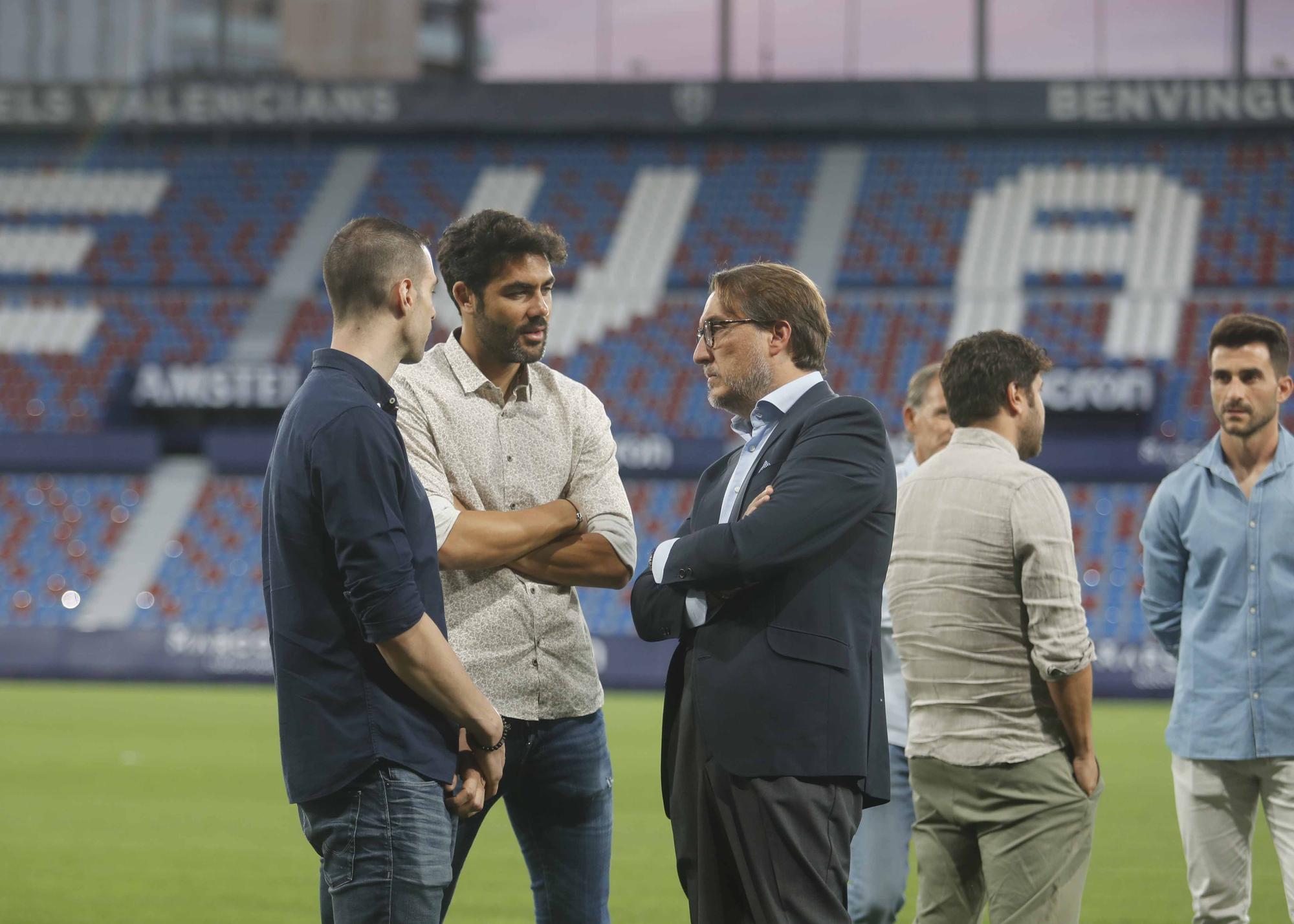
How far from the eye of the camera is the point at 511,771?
378 cm

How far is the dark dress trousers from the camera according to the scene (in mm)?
3256

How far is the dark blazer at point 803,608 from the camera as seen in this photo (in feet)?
10.7

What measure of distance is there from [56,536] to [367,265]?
22235mm

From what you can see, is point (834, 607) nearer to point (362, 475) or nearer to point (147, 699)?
point (362, 475)

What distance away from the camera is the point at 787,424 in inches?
138

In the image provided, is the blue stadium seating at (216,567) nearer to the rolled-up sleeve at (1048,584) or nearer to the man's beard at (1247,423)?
the man's beard at (1247,423)

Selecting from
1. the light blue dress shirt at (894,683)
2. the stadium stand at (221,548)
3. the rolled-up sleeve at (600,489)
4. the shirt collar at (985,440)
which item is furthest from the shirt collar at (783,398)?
the stadium stand at (221,548)

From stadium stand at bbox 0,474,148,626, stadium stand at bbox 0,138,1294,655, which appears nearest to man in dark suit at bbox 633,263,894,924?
stadium stand at bbox 0,138,1294,655

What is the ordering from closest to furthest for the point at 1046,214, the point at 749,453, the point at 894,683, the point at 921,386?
1. the point at 749,453
2. the point at 894,683
3. the point at 921,386
4. the point at 1046,214

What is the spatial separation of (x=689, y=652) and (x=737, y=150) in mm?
27154

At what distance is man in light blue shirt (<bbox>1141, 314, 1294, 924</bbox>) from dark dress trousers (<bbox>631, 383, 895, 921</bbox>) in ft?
6.09

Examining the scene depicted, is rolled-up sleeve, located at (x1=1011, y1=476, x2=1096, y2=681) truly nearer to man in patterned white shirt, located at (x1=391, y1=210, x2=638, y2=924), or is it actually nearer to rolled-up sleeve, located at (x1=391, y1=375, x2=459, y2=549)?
man in patterned white shirt, located at (x1=391, y1=210, x2=638, y2=924)

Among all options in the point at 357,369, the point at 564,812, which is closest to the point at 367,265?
the point at 357,369

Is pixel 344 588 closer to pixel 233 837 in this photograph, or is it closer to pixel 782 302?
pixel 782 302
